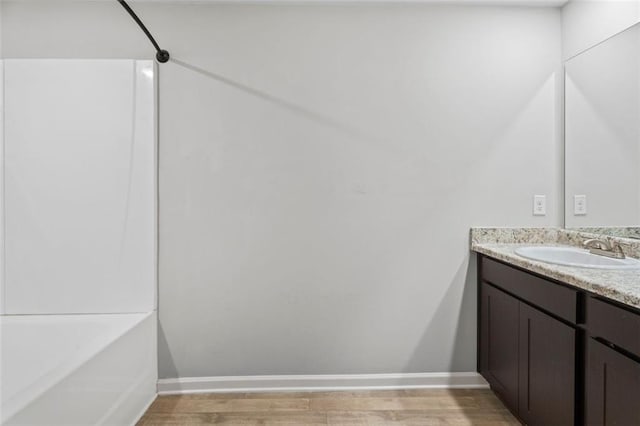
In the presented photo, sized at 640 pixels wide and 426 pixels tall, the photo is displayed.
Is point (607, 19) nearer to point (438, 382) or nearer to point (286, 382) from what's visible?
point (438, 382)

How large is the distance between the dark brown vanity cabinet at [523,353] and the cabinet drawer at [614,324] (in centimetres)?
13

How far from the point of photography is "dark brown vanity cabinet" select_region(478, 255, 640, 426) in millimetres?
1252

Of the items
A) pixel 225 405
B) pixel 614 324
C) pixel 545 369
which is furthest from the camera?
pixel 225 405

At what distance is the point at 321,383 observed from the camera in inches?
92.6

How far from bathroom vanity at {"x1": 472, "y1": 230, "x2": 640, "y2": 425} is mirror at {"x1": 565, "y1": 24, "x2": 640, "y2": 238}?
520 millimetres

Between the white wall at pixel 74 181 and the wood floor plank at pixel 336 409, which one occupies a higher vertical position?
the white wall at pixel 74 181

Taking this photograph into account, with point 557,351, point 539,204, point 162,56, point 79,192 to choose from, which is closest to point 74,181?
point 79,192

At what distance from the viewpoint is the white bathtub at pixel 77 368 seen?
1376mm

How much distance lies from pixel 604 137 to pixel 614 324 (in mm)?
1266

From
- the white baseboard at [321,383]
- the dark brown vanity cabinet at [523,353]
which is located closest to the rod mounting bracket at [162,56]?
the white baseboard at [321,383]

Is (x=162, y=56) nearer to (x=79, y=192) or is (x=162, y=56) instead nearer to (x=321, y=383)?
(x=79, y=192)

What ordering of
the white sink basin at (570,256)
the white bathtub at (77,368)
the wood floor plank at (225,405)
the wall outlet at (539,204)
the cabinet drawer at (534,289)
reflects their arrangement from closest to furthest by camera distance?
1. the white bathtub at (77,368)
2. the cabinet drawer at (534,289)
3. the white sink basin at (570,256)
4. the wood floor plank at (225,405)
5. the wall outlet at (539,204)

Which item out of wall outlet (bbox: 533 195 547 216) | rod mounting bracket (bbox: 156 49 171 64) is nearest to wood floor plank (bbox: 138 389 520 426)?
wall outlet (bbox: 533 195 547 216)

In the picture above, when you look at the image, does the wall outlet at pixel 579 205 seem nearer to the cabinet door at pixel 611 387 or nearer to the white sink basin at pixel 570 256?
the white sink basin at pixel 570 256
